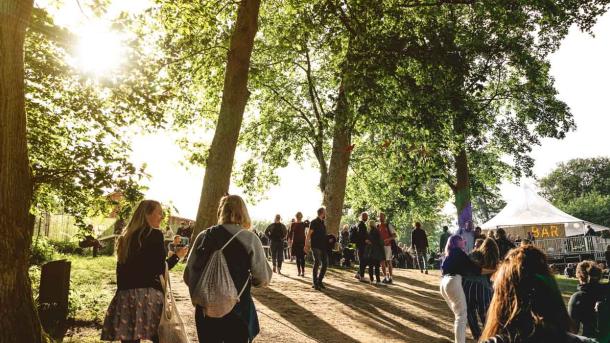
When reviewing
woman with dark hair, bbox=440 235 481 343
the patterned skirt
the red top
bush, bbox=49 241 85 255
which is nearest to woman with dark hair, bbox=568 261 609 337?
woman with dark hair, bbox=440 235 481 343

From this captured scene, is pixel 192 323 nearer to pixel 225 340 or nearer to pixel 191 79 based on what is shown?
pixel 225 340

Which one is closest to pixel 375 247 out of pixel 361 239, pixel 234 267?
pixel 361 239

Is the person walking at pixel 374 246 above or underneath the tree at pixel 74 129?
underneath

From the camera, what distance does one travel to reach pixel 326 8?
43.6 ft

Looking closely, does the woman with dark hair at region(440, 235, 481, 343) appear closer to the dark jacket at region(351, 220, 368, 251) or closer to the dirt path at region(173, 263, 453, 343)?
the dirt path at region(173, 263, 453, 343)

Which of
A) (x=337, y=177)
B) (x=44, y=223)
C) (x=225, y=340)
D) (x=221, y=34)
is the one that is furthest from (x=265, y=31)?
(x=225, y=340)

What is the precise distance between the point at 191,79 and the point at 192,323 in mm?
10572

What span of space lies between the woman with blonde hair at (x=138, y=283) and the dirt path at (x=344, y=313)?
2905mm

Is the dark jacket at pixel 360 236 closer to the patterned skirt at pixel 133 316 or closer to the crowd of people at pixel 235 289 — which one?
the crowd of people at pixel 235 289

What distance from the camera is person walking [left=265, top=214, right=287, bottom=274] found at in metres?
15.3

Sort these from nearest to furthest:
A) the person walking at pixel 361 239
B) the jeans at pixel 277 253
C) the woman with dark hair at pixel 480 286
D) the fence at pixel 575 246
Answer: the woman with dark hair at pixel 480 286 < the person walking at pixel 361 239 < the jeans at pixel 277 253 < the fence at pixel 575 246

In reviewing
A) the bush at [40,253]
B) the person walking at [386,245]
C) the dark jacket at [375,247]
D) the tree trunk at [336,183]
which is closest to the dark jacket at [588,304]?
the dark jacket at [375,247]

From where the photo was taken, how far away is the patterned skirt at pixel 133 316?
452 centimetres

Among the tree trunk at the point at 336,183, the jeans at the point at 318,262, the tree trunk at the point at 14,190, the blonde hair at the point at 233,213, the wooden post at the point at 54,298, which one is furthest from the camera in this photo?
the tree trunk at the point at 336,183
